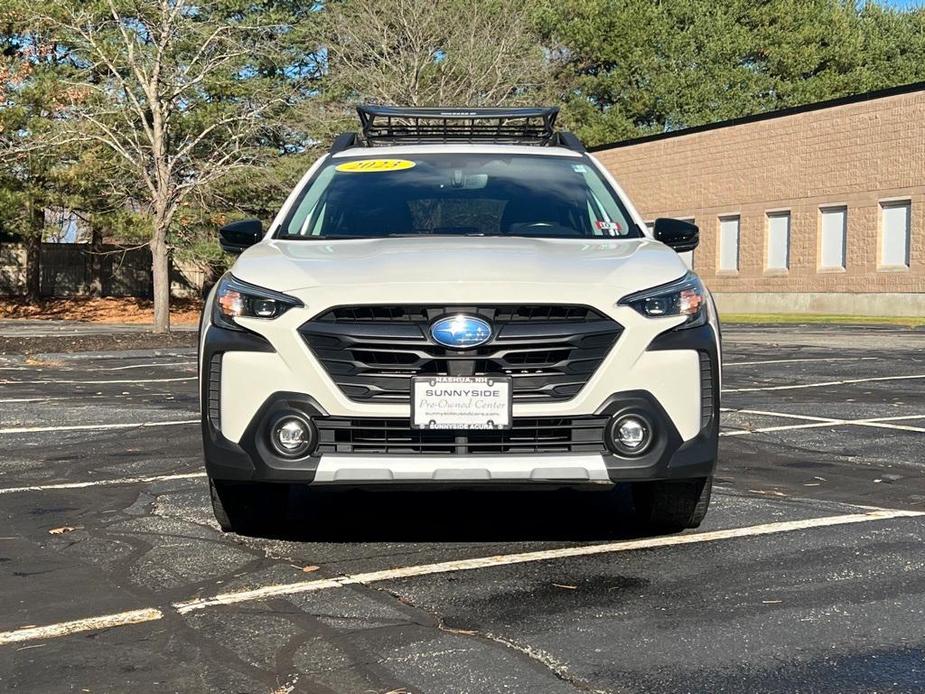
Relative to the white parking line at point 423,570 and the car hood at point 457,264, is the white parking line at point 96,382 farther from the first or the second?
the white parking line at point 423,570

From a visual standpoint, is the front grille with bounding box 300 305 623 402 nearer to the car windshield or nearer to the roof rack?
the car windshield

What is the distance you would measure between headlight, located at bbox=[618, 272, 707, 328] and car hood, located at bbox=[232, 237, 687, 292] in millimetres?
46

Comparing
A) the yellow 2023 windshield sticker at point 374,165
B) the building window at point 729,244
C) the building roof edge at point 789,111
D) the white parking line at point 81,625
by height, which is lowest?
the white parking line at point 81,625

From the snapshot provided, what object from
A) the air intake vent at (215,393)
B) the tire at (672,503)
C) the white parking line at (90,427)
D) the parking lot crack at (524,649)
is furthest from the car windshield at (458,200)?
the white parking line at (90,427)

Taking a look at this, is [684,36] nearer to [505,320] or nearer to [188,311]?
[188,311]

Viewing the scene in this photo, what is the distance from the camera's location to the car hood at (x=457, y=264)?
5273 millimetres

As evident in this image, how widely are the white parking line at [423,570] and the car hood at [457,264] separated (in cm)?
116

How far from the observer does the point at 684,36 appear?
5375cm

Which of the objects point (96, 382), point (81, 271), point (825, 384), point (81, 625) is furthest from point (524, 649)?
point (81, 271)

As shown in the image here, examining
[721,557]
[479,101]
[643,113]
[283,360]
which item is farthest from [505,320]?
[643,113]

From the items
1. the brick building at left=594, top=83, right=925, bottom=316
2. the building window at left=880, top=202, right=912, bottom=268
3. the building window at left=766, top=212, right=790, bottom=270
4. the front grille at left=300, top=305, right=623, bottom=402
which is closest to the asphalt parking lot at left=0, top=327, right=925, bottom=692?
the front grille at left=300, top=305, right=623, bottom=402

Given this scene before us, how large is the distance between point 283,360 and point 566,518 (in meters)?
1.88

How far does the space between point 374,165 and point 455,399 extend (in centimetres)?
236

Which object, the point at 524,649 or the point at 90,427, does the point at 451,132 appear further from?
the point at 524,649
